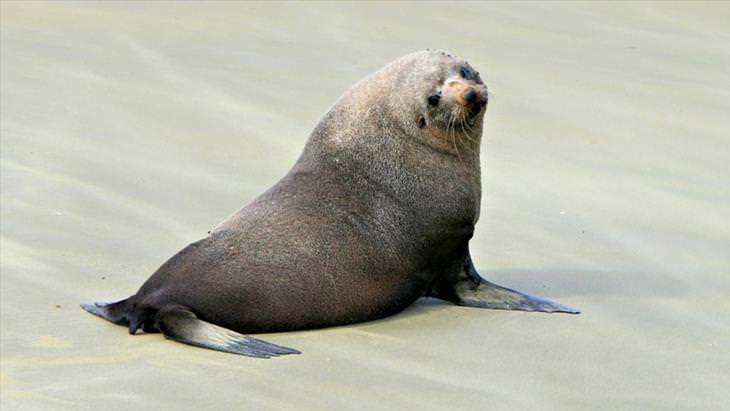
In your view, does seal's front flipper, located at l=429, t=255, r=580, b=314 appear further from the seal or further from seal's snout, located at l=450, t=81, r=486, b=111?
seal's snout, located at l=450, t=81, r=486, b=111

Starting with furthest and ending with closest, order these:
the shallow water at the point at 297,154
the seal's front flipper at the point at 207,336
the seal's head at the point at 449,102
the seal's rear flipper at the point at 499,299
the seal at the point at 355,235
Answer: the seal's head at the point at 449,102 → the seal's rear flipper at the point at 499,299 → the seal at the point at 355,235 → the seal's front flipper at the point at 207,336 → the shallow water at the point at 297,154

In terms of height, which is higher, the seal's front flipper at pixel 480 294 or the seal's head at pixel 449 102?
the seal's head at pixel 449 102

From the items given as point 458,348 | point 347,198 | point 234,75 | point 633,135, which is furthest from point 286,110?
point 458,348

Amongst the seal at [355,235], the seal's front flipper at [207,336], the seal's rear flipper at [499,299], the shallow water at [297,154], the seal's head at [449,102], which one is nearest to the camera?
Answer: the shallow water at [297,154]

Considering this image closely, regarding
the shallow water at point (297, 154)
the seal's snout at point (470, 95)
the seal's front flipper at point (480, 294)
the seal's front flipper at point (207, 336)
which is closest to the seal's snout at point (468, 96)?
the seal's snout at point (470, 95)

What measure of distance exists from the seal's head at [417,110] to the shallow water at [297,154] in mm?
712

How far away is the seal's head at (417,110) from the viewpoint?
21.1 ft

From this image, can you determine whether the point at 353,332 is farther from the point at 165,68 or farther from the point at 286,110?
the point at 165,68

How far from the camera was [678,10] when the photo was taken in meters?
11.8

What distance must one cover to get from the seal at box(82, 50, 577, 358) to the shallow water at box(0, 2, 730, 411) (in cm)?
12

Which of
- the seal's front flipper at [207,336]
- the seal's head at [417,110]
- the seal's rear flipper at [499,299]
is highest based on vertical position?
the seal's head at [417,110]

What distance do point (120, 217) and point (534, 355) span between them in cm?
247

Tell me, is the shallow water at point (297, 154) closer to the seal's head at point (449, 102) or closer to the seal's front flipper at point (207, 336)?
the seal's front flipper at point (207, 336)

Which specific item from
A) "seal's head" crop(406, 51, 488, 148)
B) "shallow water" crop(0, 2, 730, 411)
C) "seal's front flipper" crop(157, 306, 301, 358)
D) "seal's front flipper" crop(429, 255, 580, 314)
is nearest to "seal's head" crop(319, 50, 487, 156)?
"seal's head" crop(406, 51, 488, 148)
